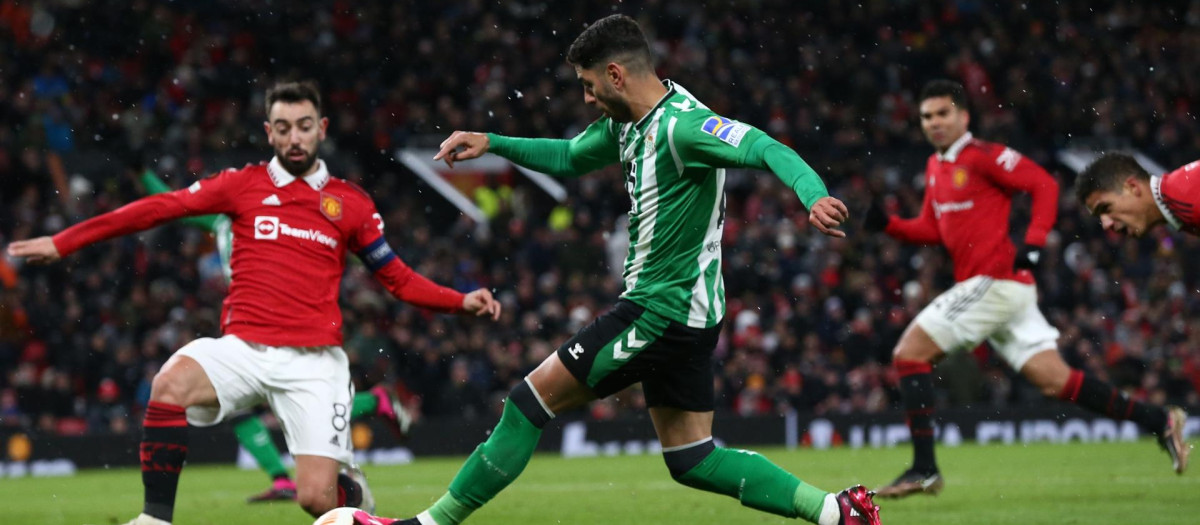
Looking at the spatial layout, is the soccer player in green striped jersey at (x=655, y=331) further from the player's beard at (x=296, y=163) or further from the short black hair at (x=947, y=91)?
the short black hair at (x=947, y=91)

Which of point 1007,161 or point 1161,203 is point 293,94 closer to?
point 1161,203

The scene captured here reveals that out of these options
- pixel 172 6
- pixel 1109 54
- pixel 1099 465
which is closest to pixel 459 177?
pixel 172 6

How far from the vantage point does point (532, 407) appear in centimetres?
567

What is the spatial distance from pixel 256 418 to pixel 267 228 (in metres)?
3.52

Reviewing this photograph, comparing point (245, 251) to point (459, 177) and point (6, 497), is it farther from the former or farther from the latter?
point (459, 177)

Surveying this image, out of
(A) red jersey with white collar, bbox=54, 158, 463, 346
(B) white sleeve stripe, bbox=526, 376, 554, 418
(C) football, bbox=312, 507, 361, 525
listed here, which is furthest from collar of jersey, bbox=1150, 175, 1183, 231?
(C) football, bbox=312, 507, 361, 525

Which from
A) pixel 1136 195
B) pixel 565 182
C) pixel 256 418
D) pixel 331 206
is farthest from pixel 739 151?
pixel 565 182

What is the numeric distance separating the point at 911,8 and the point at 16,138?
13912 millimetres

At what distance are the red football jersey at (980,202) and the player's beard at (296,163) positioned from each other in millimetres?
3826

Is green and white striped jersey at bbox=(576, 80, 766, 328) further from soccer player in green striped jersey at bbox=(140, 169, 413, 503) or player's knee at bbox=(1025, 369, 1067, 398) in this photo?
player's knee at bbox=(1025, 369, 1067, 398)

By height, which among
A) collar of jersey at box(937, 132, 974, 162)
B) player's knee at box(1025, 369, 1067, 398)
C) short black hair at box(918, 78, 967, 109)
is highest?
short black hair at box(918, 78, 967, 109)

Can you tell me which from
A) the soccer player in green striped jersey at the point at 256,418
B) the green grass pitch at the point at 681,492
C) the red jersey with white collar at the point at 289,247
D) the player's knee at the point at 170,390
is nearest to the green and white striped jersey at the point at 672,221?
the red jersey with white collar at the point at 289,247

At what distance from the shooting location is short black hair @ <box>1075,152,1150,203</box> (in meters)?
6.43

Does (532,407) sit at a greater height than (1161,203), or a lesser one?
lesser
